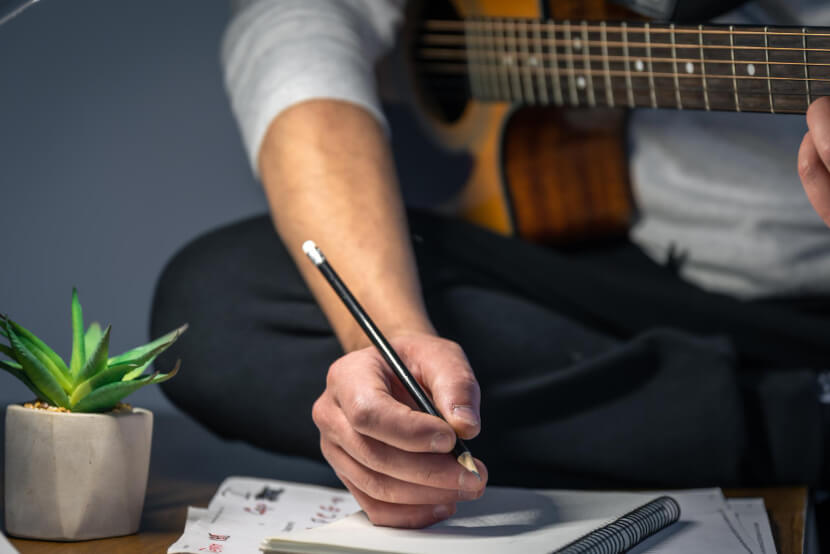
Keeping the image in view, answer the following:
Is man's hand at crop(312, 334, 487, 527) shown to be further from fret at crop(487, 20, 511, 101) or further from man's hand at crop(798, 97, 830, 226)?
fret at crop(487, 20, 511, 101)

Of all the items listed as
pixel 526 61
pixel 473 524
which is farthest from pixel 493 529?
pixel 526 61

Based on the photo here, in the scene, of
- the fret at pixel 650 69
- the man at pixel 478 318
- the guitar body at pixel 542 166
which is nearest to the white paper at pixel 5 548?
the man at pixel 478 318

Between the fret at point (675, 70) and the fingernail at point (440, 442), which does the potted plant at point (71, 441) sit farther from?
the fret at point (675, 70)

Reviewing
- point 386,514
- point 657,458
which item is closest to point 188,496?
point 386,514

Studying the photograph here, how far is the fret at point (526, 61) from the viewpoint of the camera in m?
1.02

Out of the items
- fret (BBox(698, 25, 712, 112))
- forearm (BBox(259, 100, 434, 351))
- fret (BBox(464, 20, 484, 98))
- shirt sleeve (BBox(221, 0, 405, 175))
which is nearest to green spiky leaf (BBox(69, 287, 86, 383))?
forearm (BBox(259, 100, 434, 351))

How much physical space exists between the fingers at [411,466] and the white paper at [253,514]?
0.09m

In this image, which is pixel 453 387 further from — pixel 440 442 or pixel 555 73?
pixel 555 73

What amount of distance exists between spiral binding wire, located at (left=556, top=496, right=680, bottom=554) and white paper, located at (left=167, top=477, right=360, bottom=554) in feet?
0.69

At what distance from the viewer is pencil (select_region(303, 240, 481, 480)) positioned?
513 mm

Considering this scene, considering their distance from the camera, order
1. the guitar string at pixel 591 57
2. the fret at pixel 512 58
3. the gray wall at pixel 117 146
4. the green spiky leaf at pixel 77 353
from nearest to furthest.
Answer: the green spiky leaf at pixel 77 353 < the guitar string at pixel 591 57 < the fret at pixel 512 58 < the gray wall at pixel 117 146

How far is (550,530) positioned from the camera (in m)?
0.54

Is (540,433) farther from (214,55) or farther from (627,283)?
(214,55)

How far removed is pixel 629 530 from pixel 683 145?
64cm
